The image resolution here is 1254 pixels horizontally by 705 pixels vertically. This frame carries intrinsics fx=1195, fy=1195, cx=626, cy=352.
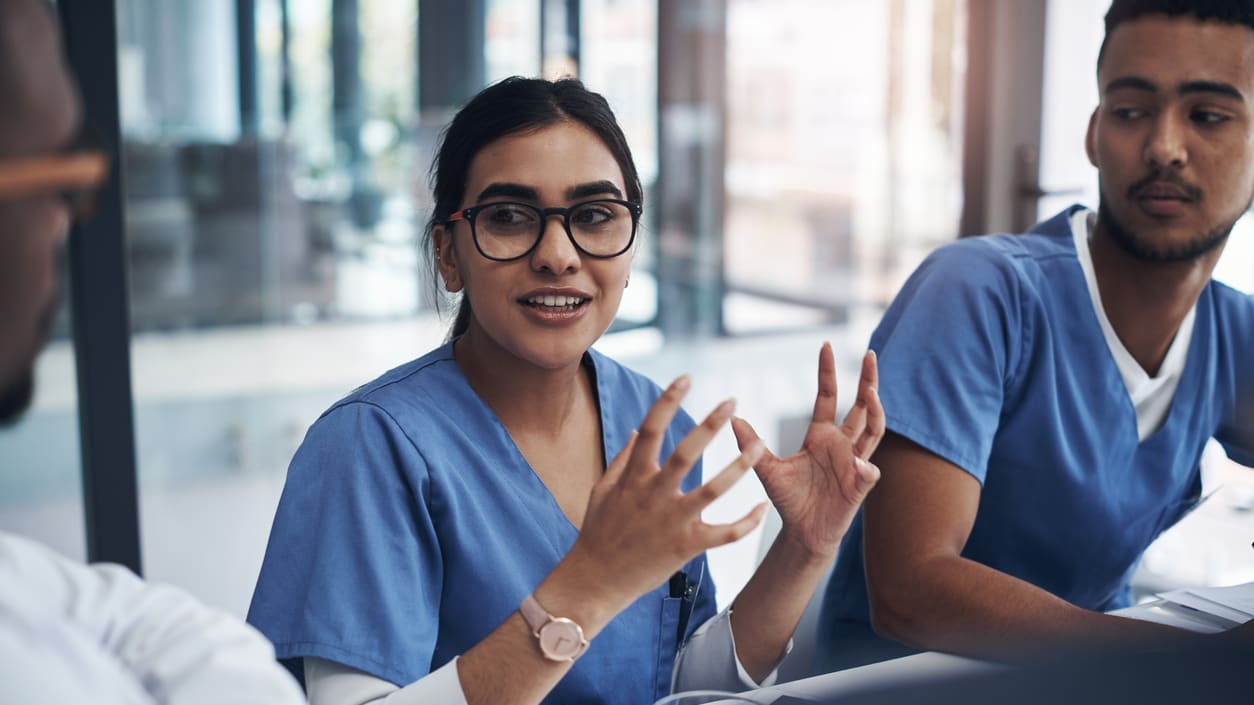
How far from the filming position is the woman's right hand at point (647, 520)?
887 mm

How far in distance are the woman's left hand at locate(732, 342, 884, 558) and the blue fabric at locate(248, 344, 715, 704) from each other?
0.18m

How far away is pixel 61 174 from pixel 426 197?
2233 millimetres

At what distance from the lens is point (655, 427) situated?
866mm

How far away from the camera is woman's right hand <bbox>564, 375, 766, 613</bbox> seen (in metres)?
0.89

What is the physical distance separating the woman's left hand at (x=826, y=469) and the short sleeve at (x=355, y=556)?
32 cm

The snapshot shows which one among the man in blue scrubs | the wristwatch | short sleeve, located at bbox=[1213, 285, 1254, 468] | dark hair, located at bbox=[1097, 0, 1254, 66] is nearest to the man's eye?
the man in blue scrubs

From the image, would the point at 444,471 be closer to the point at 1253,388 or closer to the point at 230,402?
the point at 1253,388

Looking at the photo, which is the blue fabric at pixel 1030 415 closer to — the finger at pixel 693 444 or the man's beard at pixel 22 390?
the finger at pixel 693 444

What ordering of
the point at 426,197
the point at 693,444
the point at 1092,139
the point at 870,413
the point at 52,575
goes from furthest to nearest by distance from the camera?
the point at 426,197
the point at 1092,139
the point at 870,413
the point at 693,444
the point at 52,575

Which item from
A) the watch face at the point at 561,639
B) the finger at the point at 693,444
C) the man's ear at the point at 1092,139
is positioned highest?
the man's ear at the point at 1092,139

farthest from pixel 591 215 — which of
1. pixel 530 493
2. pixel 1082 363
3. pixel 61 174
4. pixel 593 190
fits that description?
pixel 61 174

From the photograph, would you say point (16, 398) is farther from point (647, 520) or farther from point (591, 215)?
point (591, 215)

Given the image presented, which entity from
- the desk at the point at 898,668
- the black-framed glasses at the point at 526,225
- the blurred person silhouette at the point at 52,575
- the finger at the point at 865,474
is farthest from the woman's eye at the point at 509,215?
the blurred person silhouette at the point at 52,575

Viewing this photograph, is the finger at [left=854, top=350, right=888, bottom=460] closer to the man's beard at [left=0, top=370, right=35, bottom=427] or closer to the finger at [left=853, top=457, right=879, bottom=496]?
the finger at [left=853, top=457, right=879, bottom=496]
